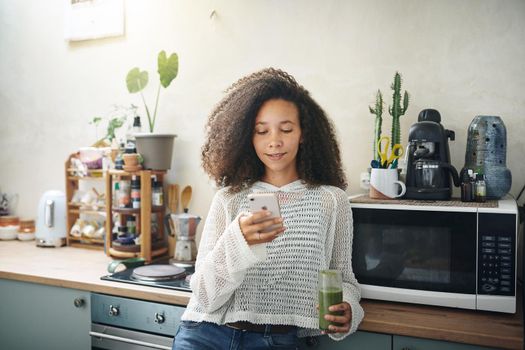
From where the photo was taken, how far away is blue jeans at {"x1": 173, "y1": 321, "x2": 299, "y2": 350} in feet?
4.30

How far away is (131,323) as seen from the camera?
1.67 metres

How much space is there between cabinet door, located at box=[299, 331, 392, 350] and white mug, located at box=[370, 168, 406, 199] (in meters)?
0.46

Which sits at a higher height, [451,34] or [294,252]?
[451,34]

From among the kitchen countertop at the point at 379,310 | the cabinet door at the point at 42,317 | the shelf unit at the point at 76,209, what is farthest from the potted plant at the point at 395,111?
the shelf unit at the point at 76,209

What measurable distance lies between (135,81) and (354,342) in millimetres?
1515

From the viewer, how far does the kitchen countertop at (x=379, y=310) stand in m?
1.23

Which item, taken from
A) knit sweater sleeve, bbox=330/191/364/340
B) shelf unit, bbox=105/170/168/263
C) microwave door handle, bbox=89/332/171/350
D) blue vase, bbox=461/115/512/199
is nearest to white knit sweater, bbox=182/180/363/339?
knit sweater sleeve, bbox=330/191/364/340

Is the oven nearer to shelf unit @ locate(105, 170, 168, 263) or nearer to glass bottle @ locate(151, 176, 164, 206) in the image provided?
shelf unit @ locate(105, 170, 168, 263)

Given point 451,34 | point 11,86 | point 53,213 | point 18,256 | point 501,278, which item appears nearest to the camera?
→ point 501,278

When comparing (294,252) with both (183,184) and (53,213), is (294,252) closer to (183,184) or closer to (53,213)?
(183,184)

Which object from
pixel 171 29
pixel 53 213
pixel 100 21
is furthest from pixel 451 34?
pixel 53 213

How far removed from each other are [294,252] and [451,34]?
1060 millimetres

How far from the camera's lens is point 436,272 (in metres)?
1.40

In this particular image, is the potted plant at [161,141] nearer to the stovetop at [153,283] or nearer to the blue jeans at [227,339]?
the stovetop at [153,283]
